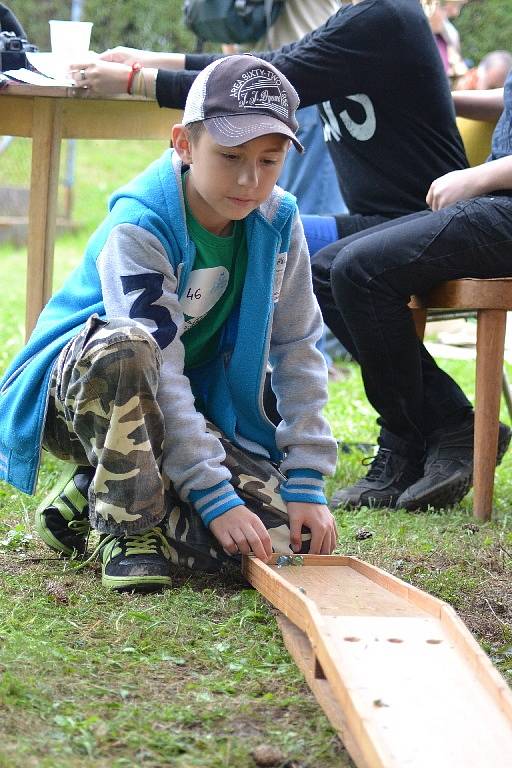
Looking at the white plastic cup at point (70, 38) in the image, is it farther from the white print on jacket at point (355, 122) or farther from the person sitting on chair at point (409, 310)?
the person sitting on chair at point (409, 310)

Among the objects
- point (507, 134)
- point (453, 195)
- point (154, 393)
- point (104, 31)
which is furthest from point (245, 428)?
point (104, 31)

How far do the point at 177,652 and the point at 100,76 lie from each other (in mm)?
1872

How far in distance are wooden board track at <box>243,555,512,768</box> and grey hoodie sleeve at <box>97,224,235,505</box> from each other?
252mm

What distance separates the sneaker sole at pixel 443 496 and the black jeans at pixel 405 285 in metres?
0.20

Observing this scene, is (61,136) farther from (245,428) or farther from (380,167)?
(245,428)

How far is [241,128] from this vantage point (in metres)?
2.25

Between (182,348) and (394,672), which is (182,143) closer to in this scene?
(182,348)

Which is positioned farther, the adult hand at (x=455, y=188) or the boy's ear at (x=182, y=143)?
the adult hand at (x=455, y=188)

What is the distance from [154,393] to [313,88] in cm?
154

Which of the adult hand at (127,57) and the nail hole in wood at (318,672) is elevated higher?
the adult hand at (127,57)

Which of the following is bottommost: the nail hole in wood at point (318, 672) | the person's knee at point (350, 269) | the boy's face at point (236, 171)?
the nail hole in wood at point (318, 672)

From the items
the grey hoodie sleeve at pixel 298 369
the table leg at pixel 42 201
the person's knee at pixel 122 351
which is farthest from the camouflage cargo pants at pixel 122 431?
the table leg at pixel 42 201

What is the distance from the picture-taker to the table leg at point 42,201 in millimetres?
3312

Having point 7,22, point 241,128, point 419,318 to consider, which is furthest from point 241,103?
point 7,22
